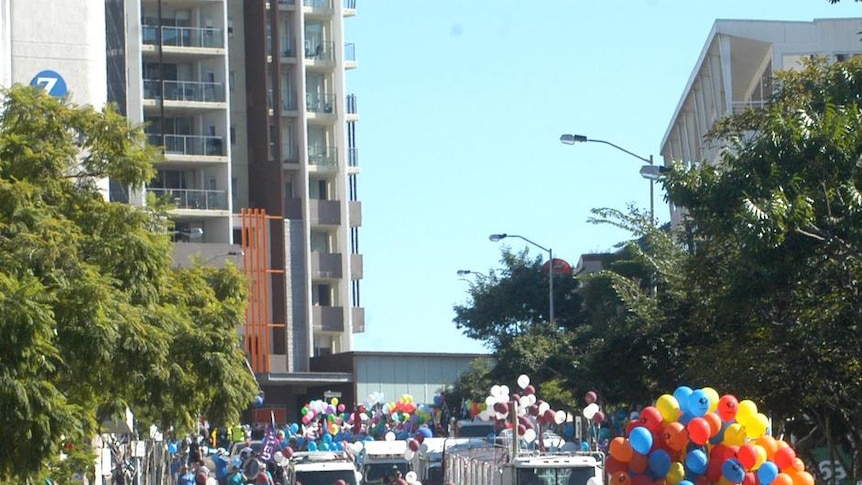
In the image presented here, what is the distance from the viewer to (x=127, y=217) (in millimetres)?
24062

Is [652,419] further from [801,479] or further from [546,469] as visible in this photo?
[546,469]

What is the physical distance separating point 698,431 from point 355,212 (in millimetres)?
71541

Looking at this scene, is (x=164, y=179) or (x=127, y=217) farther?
(x=164, y=179)

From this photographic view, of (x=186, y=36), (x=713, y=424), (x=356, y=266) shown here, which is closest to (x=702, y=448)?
(x=713, y=424)

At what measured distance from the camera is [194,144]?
273 ft

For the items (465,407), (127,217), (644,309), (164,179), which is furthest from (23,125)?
(164,179)

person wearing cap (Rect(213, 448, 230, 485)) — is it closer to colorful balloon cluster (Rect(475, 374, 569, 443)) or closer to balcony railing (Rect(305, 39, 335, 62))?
colorful balloon cluster (Rect(475, 374, 569, 443))

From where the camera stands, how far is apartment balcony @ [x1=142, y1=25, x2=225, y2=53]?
8288 centimetres

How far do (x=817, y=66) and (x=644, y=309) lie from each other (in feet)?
30.7

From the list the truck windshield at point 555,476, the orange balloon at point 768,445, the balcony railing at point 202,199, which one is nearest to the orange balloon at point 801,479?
the orange balloon at point 768,445

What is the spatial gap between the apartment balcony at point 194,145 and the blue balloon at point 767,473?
6460 cm

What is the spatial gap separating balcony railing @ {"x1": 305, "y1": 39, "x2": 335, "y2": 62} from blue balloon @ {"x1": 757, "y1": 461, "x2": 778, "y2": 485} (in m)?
71.0

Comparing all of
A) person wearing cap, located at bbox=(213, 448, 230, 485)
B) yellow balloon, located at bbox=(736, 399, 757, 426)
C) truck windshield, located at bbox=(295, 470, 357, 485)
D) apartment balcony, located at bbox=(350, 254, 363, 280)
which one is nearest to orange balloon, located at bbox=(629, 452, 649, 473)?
yellow balloon, located at bbox=(736, 399, 757, 426)

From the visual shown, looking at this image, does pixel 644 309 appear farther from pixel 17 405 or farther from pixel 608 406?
pixel 17 405
